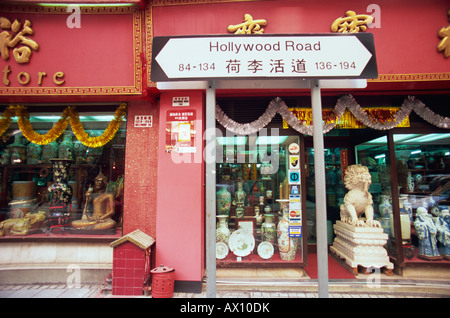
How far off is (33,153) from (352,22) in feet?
23.0

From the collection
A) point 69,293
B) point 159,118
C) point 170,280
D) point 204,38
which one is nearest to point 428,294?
point 170,280

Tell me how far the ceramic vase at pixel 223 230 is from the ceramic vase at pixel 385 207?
336 centimetres

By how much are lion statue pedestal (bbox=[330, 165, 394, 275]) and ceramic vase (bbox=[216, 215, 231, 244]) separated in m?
2.45

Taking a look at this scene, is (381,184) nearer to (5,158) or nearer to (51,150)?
(51,150)

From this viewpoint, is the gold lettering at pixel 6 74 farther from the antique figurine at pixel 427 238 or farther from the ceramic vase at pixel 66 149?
the antique figurine at pixel 427 238

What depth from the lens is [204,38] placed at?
2.17 m

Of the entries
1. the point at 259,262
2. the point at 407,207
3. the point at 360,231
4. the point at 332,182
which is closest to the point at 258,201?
the point at 259,262

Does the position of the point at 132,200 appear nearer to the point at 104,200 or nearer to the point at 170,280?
the point at 104,200

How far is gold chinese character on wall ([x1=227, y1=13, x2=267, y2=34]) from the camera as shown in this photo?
153 inches

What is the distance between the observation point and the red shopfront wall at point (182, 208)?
13.1 ft

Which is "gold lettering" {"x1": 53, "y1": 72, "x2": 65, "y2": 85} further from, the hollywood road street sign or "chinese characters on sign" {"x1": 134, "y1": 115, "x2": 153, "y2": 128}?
the hollywood road street sign

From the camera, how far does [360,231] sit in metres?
4.40

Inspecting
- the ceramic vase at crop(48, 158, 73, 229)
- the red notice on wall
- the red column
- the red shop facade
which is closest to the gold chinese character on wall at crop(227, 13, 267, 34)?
the red shop facade

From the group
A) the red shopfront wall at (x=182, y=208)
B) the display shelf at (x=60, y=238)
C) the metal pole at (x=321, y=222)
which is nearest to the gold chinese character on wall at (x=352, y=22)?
the red shopfront wall at (x=182, y=208)
